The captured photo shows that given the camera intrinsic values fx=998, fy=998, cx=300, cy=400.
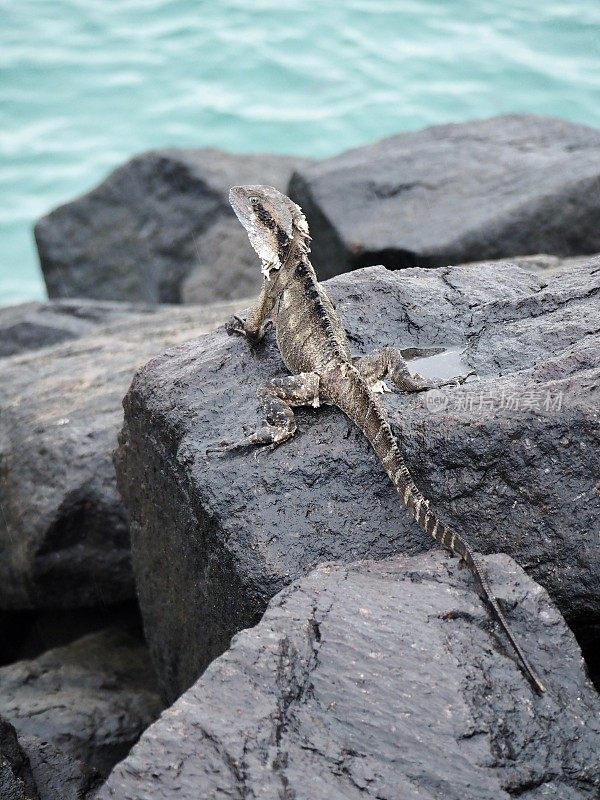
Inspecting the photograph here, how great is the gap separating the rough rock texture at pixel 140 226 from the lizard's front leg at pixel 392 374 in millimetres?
6245

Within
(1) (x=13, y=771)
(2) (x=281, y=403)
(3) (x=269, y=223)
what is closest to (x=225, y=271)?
(3) (x=269, y=223)

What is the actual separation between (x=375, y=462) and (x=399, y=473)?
184mm

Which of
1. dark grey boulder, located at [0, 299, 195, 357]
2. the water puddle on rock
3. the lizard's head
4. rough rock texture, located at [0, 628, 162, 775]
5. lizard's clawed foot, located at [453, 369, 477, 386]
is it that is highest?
the lizard's head

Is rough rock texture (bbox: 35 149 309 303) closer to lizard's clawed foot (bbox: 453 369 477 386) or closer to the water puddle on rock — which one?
the water puddle on rock

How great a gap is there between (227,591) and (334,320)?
54.6 inches

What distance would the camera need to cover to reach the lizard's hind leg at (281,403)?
14.0 feet

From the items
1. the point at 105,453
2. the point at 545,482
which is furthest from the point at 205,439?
the point at 105,453

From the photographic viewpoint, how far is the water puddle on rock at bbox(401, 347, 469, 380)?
14.9ft

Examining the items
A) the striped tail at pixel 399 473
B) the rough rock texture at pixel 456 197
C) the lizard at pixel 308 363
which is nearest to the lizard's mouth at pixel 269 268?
the lizard at pixel 308 363

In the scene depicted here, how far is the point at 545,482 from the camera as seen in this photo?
385 cm

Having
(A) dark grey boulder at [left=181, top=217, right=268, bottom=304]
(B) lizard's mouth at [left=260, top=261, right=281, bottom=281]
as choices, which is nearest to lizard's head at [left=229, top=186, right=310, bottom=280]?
(B) lizard's mouth at [left=260, top=261, right=281, bottom=281]

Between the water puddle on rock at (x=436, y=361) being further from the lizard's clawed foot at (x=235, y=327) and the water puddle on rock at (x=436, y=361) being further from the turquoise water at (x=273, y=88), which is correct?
the turquoise water at (x=273, y=88)

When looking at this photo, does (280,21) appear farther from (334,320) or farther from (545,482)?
(545,482)

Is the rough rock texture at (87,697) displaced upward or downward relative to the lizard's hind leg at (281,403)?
downward
